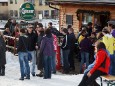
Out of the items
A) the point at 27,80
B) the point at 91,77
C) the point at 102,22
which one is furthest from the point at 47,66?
the point at 102,22

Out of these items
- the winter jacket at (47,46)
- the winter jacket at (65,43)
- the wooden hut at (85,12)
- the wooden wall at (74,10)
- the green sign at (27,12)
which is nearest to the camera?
the winter jacket at (47,46)

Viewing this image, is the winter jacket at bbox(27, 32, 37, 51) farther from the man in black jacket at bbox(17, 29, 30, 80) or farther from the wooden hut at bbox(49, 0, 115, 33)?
the wooden hut at bbox(49, 0, 115, 33)

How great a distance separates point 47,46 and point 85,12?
7585 mm

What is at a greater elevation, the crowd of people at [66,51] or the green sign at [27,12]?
the green sign at [27,12]

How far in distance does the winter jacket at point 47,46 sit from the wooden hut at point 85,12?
589cm

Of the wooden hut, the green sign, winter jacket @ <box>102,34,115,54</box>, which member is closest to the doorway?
the wooden hut

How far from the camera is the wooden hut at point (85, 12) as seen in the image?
17938mm

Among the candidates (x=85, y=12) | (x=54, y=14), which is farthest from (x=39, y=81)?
(x=54, y=14)

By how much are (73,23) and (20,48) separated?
8713 mm

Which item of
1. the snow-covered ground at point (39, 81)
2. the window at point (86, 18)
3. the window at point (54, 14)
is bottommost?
the window at point (54, 14)

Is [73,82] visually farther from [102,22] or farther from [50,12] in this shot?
[50,12]

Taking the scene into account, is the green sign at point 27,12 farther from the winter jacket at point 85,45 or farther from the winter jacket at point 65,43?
the winter jacket at point 85,45

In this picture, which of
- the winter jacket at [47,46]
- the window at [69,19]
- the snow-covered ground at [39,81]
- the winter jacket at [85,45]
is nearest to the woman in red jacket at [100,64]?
the snow-covered ground at [39,81]

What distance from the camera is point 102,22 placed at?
18859 millimetres
